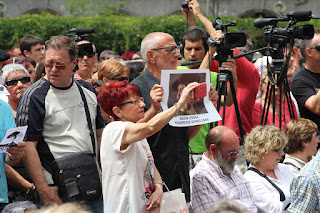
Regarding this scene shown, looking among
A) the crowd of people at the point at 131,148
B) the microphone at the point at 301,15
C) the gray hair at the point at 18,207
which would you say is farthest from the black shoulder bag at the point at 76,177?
the microphone at the point at 301,15

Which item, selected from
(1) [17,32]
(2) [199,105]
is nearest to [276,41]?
(2) [199,105]

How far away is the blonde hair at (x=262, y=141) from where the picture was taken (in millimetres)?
5133

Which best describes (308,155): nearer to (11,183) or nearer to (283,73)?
(283,73)

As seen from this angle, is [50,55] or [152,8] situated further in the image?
[152,8]

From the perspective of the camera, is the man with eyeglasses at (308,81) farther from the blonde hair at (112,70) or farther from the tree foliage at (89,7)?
the tree foliage at (89,7)

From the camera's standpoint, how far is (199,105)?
4.12 metres

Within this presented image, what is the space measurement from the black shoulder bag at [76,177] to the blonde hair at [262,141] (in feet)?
5.58

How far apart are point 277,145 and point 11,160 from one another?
98.6 inches

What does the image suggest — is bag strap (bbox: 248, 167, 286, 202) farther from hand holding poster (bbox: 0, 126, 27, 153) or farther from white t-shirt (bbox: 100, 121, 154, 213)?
hand holding poster (bbox: 0, 126, 27, 153)

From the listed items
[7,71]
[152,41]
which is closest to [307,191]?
[152,41]

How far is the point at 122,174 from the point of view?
3820 mm

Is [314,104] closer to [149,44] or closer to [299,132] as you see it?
[299,132]

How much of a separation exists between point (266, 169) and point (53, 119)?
221 centimetres

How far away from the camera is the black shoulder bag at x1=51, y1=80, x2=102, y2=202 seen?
4.10m
